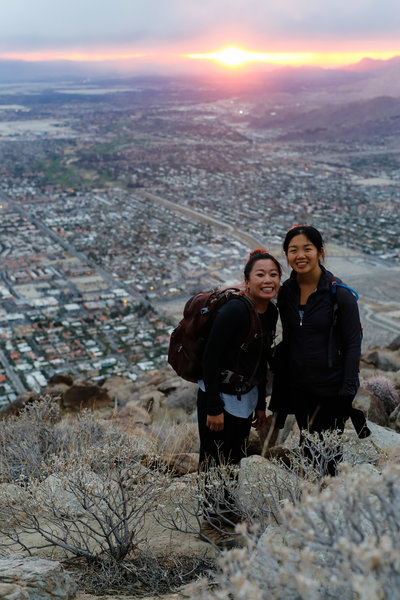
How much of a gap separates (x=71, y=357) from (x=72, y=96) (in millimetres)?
115690

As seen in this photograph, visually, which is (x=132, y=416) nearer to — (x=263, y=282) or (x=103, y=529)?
(x=103, y=529)

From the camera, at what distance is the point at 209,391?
2385 millimetres

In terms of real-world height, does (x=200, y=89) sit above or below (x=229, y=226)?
above

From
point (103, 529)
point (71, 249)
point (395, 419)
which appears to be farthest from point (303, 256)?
point (71, 249)

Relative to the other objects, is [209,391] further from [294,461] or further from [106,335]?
[106,335]

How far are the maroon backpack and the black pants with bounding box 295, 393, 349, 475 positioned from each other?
414 mm

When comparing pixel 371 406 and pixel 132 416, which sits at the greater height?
pixel 371 406

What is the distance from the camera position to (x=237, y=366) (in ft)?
7.86

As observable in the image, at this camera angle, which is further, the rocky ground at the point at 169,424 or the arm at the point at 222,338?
the arm at the point at 222,338

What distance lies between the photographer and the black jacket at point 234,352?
2289 millimetres

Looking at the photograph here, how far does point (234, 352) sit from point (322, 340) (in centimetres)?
36

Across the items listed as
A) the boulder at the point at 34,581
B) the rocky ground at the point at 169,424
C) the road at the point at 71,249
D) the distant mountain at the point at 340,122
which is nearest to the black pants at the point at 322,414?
the rocky ground at the point at 169,424

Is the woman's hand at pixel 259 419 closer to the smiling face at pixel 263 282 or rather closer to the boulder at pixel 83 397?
the smiling face at pixel 263 282

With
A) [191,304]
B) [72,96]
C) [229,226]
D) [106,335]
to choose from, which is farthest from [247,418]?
[72,96]
